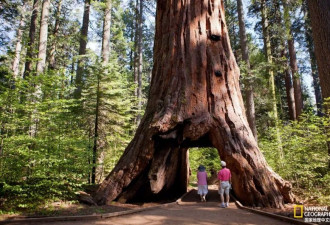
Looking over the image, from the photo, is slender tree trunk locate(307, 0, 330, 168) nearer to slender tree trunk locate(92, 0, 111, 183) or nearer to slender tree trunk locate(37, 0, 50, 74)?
slender tree trunk locate(92, 0, 111, 183)

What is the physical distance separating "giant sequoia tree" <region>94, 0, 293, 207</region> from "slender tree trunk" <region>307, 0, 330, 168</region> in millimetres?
2521

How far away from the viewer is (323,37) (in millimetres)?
6777

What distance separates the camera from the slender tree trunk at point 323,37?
6715 mm

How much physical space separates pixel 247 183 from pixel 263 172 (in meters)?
0.58

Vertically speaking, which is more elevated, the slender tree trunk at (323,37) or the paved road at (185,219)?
the slender tree trunk at (323,37)

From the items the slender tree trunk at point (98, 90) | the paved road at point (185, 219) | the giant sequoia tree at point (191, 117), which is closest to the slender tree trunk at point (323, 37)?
the giant sequoia tree at point (191, 117)

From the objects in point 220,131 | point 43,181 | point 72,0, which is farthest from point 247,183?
point 72,0

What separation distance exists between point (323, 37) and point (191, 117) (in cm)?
449

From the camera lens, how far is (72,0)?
1639cm

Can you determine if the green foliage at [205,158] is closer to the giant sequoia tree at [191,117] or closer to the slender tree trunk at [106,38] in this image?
the giant sequoia tree at [191,117]

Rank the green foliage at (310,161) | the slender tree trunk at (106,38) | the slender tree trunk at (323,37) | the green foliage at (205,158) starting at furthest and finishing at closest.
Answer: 1. the green foliage at (205,158)
2. the slender tree trunk at (106,38)
3. the green foliage at (310,161)
4. the slender tree trunk at (323,37)

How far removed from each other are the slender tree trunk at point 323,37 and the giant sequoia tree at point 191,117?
252cm

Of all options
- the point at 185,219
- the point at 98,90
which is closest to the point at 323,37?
the point at 185,219

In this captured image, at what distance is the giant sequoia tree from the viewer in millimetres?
6988
